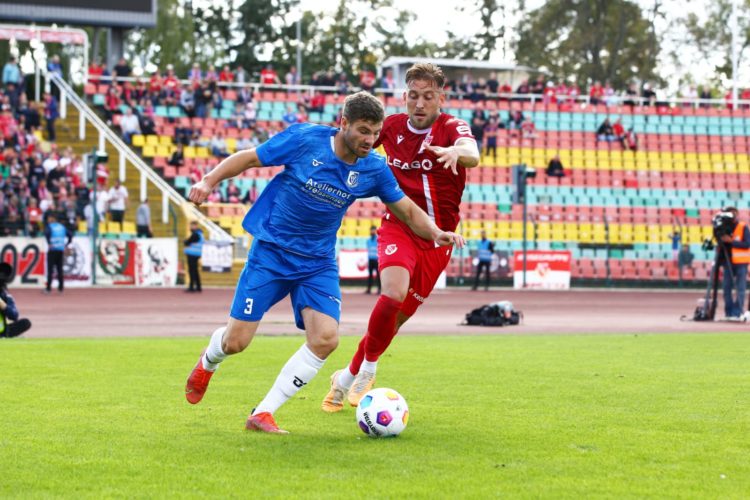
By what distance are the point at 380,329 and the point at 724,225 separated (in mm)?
14138

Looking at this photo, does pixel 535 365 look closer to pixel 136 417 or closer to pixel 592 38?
pixel 136 417

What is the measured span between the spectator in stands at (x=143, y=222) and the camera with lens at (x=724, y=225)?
17184 millimetres

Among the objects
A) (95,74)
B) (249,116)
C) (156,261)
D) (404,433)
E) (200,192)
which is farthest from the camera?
(249,116)

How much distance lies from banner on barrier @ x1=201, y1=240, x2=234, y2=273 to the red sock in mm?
25599

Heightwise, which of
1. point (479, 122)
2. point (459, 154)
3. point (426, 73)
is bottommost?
point (459, 154)

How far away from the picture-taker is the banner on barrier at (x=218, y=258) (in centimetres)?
3459

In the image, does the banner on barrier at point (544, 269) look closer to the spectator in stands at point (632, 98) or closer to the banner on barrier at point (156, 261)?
the banner on barrier at point (156, 261)

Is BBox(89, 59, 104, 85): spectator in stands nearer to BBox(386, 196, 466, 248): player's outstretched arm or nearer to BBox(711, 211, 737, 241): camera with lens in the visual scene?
BBox(711, 211, 737, 241): camera with lens

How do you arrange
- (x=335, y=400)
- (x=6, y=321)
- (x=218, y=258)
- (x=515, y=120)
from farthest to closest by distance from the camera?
(x=515, y=120), (x=218, y=258), (x=6, y=321), (x=335, y=400)

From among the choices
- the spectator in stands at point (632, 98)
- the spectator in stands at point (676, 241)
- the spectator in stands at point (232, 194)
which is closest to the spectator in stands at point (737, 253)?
the spectator in stands at point (232, 194)

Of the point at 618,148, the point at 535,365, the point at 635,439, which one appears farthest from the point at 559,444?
the point at 618,148

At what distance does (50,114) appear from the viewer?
120 feet

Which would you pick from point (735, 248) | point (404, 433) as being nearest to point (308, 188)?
point (404, 433)

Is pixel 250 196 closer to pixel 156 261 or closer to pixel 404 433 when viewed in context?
pixel 156 261
